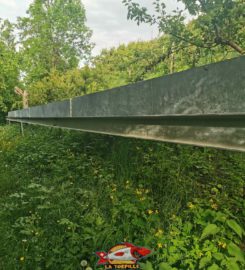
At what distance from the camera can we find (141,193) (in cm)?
300

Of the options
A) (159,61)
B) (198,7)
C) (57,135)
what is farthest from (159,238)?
(57,135)

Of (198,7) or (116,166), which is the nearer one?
(116,166)

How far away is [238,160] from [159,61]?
2603 mm

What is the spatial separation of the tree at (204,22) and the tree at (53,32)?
3185 centimetres

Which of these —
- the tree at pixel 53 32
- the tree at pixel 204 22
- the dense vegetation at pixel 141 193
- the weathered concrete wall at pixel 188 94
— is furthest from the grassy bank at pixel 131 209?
the tree at pixel 53 32

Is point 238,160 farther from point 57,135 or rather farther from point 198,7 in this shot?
point 57,135

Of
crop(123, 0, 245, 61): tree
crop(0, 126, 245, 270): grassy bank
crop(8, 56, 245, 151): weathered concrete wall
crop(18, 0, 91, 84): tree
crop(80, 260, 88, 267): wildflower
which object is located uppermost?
crop(18, 0, 91, 84): tree

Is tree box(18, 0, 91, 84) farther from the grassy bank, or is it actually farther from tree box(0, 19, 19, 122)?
the grassy bank

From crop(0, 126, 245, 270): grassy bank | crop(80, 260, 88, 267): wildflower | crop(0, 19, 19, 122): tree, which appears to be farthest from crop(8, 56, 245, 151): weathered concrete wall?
crop(0, 19, 19, 122): tree

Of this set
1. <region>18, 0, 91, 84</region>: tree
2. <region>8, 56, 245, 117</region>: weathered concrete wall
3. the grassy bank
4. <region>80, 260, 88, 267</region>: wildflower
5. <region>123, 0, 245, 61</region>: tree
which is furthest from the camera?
<region>18, 0, 91, 84</region>: tree

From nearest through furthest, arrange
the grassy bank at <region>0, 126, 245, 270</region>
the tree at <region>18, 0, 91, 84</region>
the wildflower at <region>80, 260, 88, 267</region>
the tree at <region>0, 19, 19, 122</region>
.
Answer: the wildflower at <region>80, 260, 88, 267</region>
the grassy bank at <region>0, 126, 245, 270</region>
the tree at <region>0, 19, 19, 122</region>
the tree at <region>18, 0, 91, 84</region>

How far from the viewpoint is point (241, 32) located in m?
4.59

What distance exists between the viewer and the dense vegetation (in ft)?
7.16

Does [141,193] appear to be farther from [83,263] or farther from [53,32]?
[53,32]
